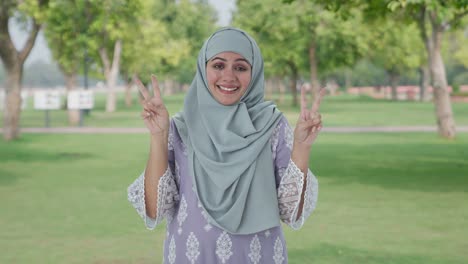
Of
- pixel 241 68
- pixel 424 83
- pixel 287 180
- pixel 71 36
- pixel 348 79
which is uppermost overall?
pixel 71 36

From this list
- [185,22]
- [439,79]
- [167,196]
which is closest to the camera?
[167,196]

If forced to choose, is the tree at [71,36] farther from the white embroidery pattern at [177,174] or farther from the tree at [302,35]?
the white embroidery pattern at [177,174]

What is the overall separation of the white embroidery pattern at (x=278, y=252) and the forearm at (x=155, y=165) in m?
0.57

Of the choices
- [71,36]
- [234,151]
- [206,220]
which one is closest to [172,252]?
[206,220]

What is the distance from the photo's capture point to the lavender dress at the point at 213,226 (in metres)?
3.66

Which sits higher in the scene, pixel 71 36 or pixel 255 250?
pixel 71 36

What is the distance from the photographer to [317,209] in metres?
11.3

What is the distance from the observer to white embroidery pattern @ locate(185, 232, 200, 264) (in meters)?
3.70

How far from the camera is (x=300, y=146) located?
359 cm

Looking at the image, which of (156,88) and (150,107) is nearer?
(150,107)

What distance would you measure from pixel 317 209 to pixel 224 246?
25.4ft

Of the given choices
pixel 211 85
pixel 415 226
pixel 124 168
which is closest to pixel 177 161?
pixel 211 85

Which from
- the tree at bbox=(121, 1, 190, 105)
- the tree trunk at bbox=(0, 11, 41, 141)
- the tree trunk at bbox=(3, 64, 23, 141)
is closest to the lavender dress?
the tree trunk at bbox=(0, 11, 41, 141)

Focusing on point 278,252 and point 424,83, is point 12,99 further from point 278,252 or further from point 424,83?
point 424,83
